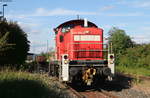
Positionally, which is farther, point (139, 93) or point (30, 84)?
point (139, 93)

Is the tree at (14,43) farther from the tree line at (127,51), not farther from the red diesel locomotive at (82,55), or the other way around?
the tree line at (127,51)

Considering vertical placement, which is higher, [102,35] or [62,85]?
[102,35]

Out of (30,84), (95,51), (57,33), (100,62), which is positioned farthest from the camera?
(57,33)

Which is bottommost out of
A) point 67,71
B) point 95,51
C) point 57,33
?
point 67,71

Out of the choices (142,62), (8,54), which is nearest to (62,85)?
(8,54)

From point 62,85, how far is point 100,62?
2.21 m

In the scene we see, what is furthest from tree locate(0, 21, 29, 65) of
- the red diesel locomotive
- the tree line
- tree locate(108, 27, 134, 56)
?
tree locate(108, 27, 134, 56)

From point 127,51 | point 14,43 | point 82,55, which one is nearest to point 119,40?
point 127,51

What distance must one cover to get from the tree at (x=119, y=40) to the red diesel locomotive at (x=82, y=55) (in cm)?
1830

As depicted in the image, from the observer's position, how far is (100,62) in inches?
520

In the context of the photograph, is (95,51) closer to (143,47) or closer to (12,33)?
(12,33)

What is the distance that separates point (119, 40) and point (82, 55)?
21535 mm

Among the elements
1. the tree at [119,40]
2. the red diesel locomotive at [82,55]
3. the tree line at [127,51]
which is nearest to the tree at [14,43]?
the red diesel locomotive at [82,55]

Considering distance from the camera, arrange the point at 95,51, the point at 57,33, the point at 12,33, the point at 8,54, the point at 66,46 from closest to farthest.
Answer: the point at 95,51
the point at 66,46
the point at 57,33
the point at 8,54
the point at 12,33
